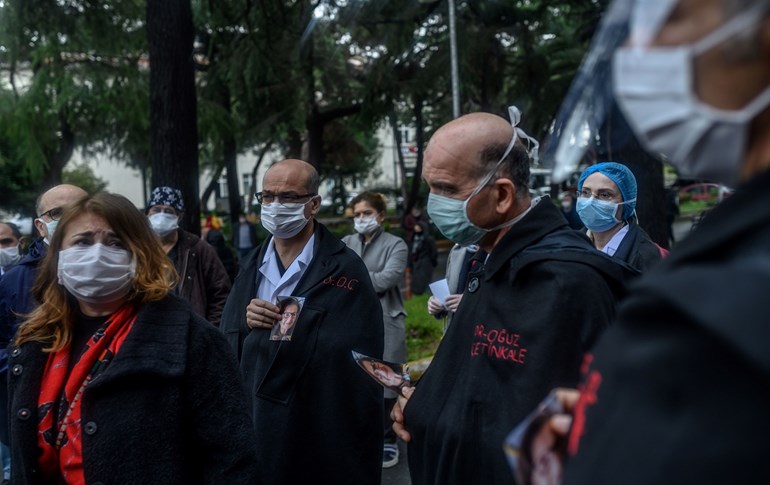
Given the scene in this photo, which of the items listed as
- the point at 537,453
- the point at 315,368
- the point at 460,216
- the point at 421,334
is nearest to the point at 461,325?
the point at 460,216

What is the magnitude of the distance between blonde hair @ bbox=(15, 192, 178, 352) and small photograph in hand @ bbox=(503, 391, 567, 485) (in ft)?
5.62

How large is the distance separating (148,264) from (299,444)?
150 centimetres

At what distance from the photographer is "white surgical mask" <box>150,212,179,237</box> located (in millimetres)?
5340

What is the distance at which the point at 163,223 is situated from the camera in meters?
5.37

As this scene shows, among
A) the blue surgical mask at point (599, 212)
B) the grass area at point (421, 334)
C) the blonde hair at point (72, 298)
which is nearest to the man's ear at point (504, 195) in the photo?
the blonde hair at point (72, 298)

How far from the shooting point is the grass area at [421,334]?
7.82 meters

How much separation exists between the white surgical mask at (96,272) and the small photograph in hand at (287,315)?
46.7 inches

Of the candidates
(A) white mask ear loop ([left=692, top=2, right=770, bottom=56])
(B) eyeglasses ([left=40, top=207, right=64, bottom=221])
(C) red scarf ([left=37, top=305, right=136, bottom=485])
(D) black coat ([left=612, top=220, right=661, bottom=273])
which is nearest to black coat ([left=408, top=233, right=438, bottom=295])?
(D) black coat ([left=612, top=220, right=661, bottom=273])

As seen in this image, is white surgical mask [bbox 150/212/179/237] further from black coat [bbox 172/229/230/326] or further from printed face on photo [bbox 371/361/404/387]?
printed face on photo [bbox 371/361/404/387]

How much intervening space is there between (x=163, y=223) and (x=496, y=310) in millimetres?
3721

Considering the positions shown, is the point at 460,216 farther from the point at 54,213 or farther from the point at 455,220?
the point at 54,213

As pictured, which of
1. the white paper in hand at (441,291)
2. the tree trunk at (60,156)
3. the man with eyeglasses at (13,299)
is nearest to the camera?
the man with eyeglasses at (13,299)

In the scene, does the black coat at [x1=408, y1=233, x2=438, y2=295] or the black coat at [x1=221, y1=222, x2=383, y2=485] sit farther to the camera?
the black coat at [x1=408, y1=233, x2=438, y2=295]

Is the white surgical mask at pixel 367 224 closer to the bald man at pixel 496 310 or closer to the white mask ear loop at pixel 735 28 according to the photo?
the bald man at pixel 496 310
